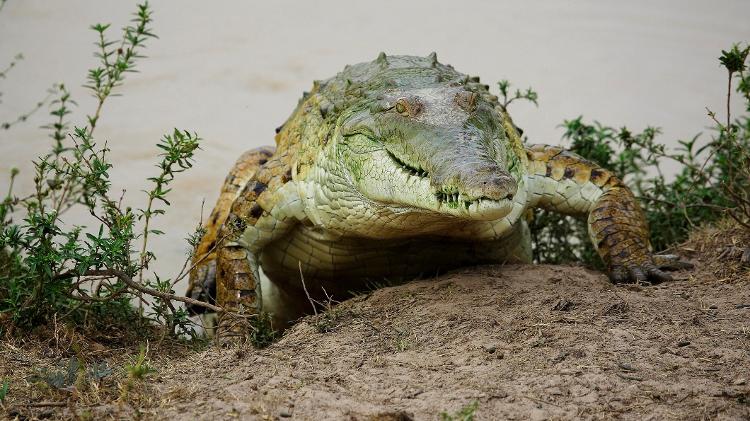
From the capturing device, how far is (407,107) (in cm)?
474

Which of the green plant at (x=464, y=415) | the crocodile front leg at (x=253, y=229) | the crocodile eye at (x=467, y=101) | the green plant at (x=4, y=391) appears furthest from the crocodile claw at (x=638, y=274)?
the green plant at (x=4, y=391)

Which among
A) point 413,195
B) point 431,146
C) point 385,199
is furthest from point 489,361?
point 385,199

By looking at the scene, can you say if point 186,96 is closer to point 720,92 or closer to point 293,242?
point 293,242

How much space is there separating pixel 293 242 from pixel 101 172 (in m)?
1.66

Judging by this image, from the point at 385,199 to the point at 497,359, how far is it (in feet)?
3.98

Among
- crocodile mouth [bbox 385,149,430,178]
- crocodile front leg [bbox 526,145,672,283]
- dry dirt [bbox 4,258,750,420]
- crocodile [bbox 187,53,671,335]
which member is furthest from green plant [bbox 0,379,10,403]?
crocodile front leg [bbox 526,145,672,283]

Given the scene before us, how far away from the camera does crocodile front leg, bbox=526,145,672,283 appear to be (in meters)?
5.49


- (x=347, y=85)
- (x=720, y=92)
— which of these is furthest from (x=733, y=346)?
(x=720, y=92)

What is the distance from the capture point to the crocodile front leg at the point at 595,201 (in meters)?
5.49

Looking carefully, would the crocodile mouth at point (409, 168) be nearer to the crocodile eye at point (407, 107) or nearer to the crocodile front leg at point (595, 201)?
the crocodile eye at point (407, 107)

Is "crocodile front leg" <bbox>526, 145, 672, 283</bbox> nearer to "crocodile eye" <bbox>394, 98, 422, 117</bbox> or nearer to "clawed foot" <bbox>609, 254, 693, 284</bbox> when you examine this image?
"clawed foot" <bbox>609, 254, 693, 284</bbox>

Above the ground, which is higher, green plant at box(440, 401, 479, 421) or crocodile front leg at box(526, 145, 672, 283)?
crocodile front leg at box(526, 145, 672, 283)

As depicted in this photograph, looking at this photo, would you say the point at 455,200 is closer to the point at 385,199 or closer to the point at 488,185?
the point at 488,185

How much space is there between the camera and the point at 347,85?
5.62 metres
